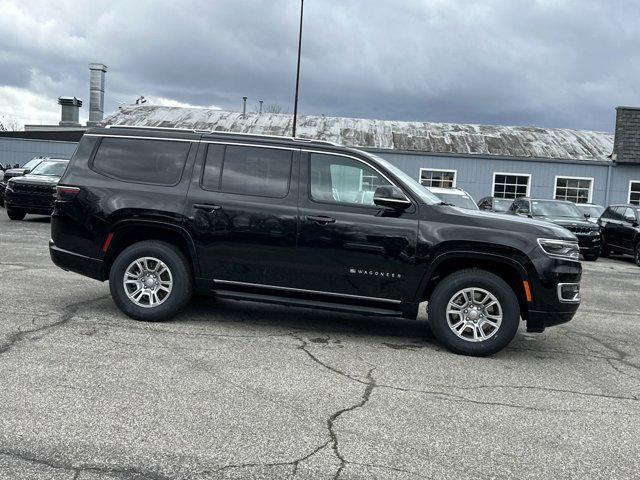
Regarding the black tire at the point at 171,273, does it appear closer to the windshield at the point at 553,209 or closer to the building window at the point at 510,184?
the windshield at the point at 553,209

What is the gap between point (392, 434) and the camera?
385cm

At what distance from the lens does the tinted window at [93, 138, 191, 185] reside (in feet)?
21.3

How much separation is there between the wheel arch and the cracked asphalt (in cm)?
64

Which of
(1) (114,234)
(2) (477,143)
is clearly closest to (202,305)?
(1) (114,234)

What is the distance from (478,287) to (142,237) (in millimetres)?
3414

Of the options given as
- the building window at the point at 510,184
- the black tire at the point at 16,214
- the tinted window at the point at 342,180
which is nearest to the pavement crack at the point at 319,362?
the tinted window at the point at 342,180

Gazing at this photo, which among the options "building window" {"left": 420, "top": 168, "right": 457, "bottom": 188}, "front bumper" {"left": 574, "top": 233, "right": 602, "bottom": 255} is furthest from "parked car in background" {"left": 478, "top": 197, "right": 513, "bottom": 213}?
"building window" {"left": 420, "top": 168, "right": 457, "bottom": 188}

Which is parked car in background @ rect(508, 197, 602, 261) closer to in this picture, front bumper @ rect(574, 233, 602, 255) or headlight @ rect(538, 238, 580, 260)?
front bumper @ rect(574, 233, 602, 255)

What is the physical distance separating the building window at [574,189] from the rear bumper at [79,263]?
26.0 metres

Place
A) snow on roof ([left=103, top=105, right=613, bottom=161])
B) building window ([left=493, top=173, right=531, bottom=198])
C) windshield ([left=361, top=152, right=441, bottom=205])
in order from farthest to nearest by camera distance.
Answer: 1. snow on roof ([left=103, top=105, right=613, bottom=161])
2. building window ([left=493, top=173, right=531, bottom=198])
3. windshield ([left=361, top=152, right=441, bottom=205])

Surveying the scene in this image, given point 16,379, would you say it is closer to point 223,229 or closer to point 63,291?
point 223,229

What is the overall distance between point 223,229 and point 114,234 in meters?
1.17

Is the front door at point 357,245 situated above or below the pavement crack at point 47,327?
above

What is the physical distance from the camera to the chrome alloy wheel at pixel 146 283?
6.40 m
